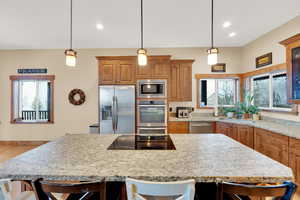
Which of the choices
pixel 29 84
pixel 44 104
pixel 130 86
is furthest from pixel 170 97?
pixel 29 84

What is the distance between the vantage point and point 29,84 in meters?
4.86

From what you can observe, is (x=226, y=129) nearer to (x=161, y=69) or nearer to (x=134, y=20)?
(x=161, y=69)

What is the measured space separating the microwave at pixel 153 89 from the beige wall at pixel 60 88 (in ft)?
4.07

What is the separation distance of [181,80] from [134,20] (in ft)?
6.26

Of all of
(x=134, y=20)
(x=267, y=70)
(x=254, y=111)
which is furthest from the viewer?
(x=254, y=111)

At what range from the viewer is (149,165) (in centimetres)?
121

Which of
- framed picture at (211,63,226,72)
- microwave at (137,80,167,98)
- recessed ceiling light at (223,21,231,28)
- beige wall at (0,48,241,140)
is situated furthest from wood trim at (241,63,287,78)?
beige wall at (0,48,241,140)

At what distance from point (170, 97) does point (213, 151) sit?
2.75 m

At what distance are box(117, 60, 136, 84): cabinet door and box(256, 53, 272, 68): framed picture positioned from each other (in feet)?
10.1

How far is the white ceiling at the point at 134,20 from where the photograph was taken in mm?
2537

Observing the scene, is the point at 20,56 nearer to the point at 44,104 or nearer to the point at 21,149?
the point at 44,104

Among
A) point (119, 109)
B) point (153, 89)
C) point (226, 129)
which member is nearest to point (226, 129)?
point (226, 129)

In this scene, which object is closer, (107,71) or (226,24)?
(226,24)

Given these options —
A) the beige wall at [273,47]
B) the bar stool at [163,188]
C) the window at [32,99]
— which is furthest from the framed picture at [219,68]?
the window at [32,99]
